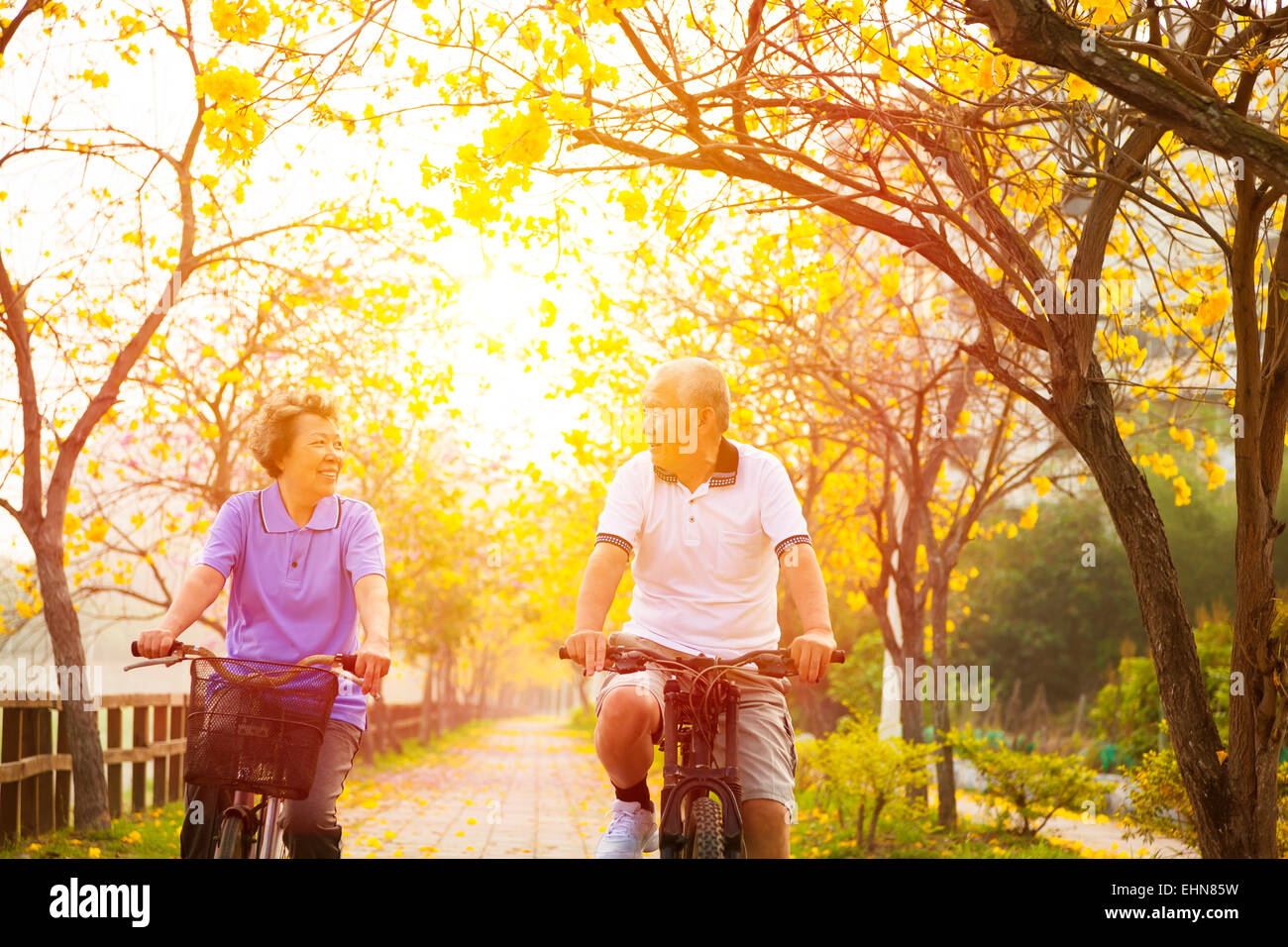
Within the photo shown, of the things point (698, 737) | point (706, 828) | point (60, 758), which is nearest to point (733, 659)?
point (698, 737)

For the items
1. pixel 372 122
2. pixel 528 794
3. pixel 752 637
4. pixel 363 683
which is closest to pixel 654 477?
pixel 752 637

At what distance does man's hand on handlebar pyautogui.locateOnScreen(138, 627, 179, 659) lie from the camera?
344 centimetres

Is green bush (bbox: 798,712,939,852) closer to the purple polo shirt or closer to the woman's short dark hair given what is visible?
the purple polo shirt

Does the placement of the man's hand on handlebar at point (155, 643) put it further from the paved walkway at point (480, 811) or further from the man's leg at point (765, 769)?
the paved walkway at point (480, 811)

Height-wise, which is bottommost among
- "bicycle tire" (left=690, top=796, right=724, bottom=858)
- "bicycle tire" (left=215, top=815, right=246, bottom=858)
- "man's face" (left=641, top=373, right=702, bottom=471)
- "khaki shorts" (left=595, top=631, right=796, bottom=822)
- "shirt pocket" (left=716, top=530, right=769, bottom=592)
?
"bicycle tire" (left=215, top=815, right=246, bottom=858)

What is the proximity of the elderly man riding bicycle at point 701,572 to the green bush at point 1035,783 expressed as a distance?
5.81 meters

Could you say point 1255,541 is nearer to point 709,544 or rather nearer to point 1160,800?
point 1160,800

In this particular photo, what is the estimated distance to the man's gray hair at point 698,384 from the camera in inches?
141

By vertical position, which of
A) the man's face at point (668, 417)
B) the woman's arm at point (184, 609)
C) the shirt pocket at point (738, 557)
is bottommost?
the woman's arm at point (184, 609)

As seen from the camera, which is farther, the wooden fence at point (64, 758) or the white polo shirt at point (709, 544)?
the wooden fence at point (64, 758)

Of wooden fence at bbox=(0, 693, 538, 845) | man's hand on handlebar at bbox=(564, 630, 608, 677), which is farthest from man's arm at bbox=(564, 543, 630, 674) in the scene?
wooden fence at bbox=(0, 693, 538, 845)

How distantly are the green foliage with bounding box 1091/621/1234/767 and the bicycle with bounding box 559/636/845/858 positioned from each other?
880cm

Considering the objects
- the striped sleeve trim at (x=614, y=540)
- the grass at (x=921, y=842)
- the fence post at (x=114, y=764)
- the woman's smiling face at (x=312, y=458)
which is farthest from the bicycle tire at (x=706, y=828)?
the fence post at (x=114, y=764)
